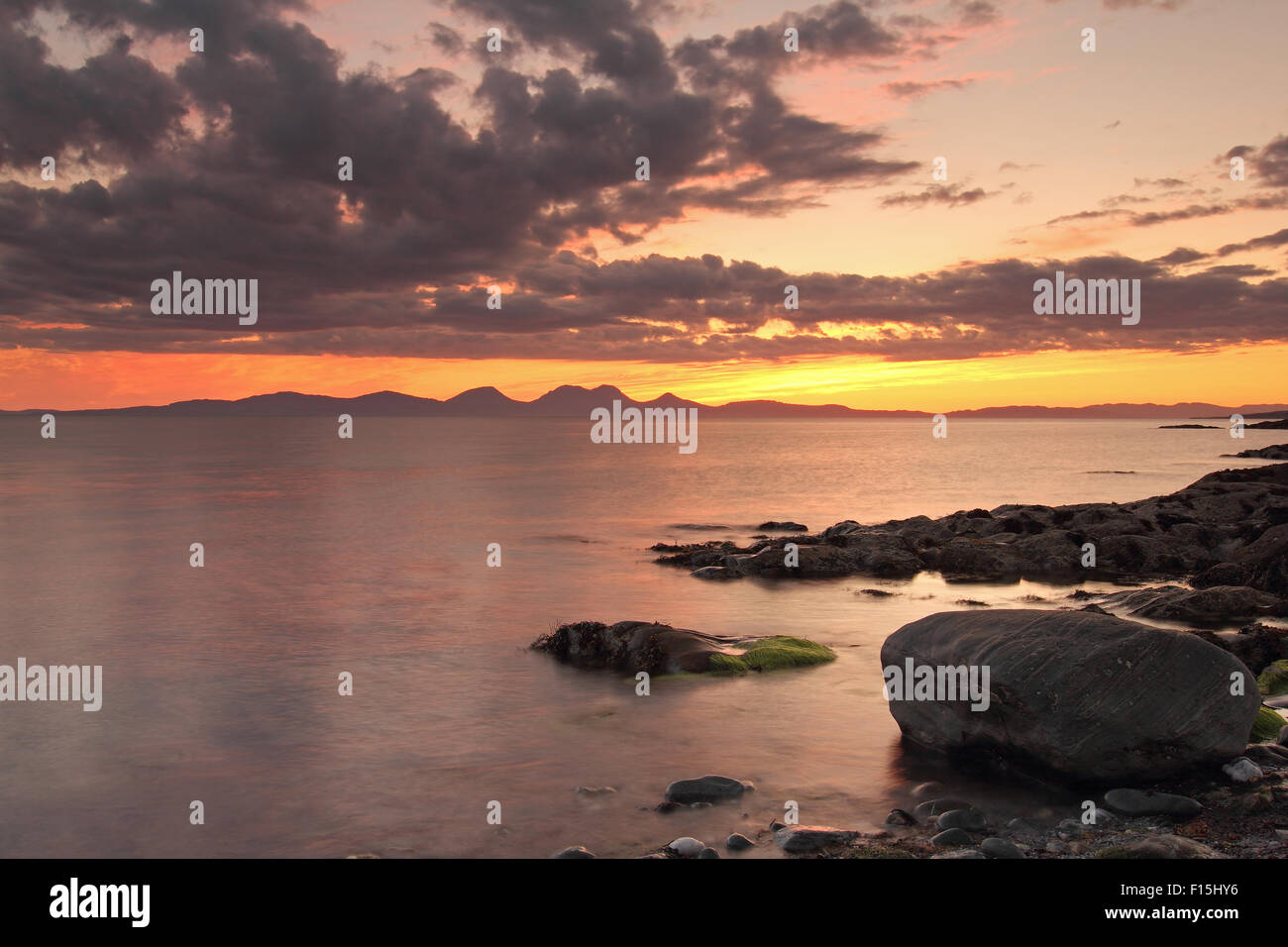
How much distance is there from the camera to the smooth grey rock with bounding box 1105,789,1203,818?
11.4 m

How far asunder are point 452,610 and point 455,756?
1417 cm

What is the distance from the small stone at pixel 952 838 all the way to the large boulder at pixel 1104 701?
237 centimetres

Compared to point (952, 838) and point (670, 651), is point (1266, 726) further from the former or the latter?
point (670, 651)

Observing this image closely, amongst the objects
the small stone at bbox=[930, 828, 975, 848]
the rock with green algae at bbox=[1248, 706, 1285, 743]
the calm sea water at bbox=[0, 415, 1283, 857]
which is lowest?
the calm sea water at bbox=[0, 415, 1283, 857]

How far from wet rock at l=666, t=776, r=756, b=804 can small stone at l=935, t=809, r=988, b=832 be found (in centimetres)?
280

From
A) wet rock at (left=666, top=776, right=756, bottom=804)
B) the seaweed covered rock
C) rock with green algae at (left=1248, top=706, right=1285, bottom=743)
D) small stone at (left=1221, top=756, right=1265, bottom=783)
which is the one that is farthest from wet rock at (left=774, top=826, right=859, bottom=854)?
the seaweed covered rock

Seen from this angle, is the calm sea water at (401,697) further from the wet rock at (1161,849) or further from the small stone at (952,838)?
the wet rock at (1161,849)

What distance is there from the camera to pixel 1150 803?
1153 cm

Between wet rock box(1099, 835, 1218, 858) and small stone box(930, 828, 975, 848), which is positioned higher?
wet rock box(1099, 835, 1218, 858)

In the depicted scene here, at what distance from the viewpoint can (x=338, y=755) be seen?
15430 mm

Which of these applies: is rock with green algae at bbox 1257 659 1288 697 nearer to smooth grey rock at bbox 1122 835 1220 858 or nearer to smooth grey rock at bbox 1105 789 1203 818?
smooth grey rock at bbox 1105 789 1203 818

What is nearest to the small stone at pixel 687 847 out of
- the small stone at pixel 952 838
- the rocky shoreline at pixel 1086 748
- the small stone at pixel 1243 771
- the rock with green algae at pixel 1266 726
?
the rocky shoreline at pixel 1086 748

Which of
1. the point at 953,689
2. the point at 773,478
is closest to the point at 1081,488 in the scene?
the point at 773,478

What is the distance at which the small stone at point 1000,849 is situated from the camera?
10.2 meters
